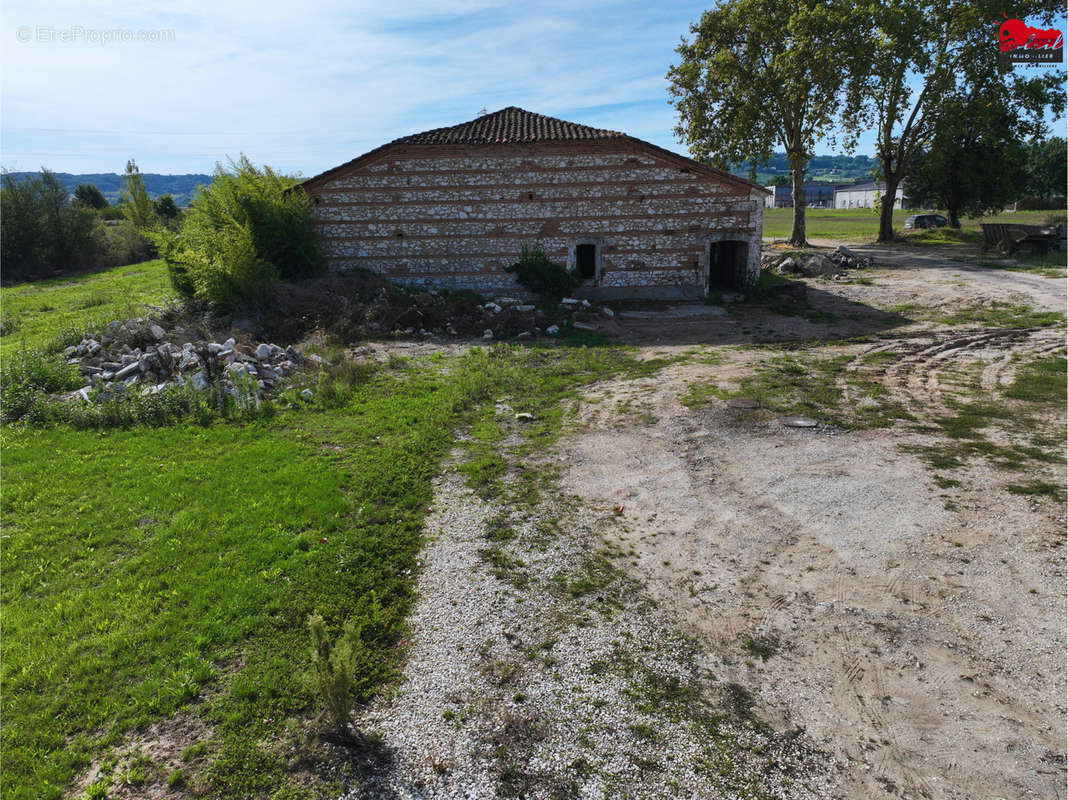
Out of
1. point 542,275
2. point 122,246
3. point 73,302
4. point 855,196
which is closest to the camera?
Result: point 542,275

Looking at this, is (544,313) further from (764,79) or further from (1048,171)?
(1048,171)

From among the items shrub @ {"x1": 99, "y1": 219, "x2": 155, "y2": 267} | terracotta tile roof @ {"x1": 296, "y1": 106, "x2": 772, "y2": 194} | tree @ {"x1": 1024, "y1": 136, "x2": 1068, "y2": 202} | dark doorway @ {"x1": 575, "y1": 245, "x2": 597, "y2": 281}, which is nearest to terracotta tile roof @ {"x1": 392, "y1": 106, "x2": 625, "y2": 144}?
terracotta tile roof @ {"x1": 296, "y1": 106, "x2": 772, "y2": 194}

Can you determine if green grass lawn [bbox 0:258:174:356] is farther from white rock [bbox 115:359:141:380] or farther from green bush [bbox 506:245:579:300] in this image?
green bush [bbox 506:245:579:300]

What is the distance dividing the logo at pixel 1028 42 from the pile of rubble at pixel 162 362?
34.8m

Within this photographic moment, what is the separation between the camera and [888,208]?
124 feet

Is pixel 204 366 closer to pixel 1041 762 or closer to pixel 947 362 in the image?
pixel 1041 762

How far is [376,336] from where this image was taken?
17891 mm

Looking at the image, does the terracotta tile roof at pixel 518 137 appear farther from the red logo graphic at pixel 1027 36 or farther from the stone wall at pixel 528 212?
the red logo graphic at pixel 1027 36

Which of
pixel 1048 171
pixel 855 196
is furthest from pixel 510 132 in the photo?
pixel 855 196

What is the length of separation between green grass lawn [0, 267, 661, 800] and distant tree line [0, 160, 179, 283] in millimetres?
26211

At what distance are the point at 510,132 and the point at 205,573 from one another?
769 inches

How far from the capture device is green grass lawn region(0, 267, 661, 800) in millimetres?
4797

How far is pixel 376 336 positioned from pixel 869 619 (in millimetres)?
14641

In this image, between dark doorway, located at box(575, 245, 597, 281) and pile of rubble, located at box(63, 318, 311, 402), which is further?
dark doorway, located at box(575, 245, 597, 281)
